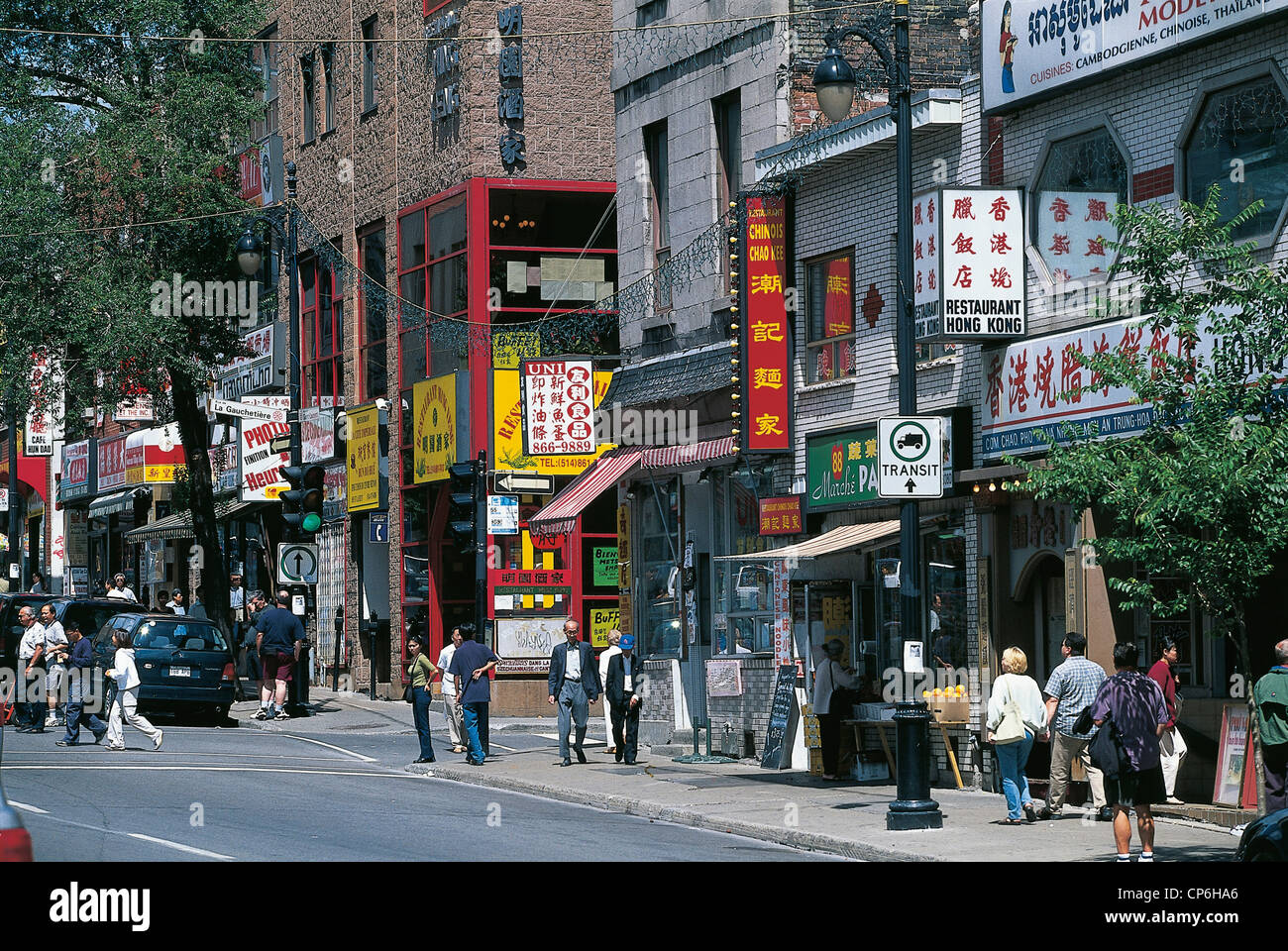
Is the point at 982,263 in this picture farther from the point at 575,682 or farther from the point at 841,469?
the point at 575,682

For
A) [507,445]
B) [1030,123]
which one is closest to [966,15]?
[1030,123]

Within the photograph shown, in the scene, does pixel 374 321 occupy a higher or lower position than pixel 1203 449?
higher

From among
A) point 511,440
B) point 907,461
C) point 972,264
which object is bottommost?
point 907,461

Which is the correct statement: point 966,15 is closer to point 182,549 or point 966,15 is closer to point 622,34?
point 622,34

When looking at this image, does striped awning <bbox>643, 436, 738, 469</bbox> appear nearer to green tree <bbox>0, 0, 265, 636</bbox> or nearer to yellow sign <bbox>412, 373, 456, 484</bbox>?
yellow sign <bbox>412, 373, 456, 484</bbox>

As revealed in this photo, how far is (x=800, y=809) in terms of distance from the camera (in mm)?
19156

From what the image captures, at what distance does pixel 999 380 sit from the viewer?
2027cm

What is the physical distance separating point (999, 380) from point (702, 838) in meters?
6.08

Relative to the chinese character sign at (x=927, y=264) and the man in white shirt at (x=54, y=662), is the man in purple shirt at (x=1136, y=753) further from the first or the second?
the man in white shirt at (x=54, y=662)

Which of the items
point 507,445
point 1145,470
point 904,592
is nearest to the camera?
point 1145,470

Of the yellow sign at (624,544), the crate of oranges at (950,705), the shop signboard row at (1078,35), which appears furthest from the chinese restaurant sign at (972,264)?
the yellow sign at (624,544)

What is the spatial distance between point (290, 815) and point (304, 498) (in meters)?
11.7

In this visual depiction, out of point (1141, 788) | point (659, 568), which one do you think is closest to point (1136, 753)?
point (1141, 788)

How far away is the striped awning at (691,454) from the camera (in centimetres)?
2570
